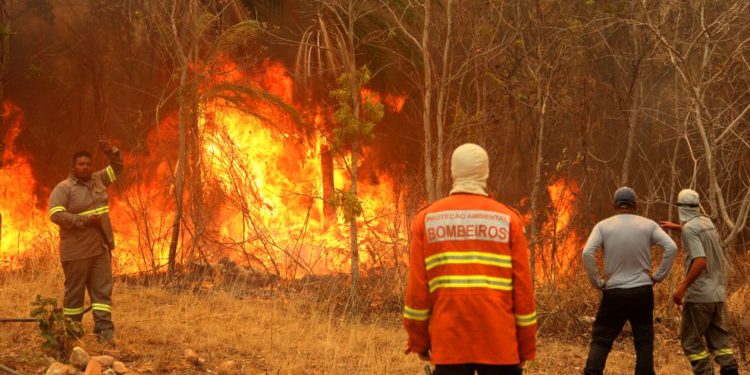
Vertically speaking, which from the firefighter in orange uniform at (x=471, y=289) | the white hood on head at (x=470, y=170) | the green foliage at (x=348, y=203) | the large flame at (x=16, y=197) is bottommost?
the firefighter in orange uniform at (x=471, y=289)

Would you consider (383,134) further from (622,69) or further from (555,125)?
(622,69)

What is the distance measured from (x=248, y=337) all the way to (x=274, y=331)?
60cm

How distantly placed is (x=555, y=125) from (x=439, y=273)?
1249 centimetres

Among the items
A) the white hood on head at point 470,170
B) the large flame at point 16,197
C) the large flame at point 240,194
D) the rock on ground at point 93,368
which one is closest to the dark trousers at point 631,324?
the white hood on head at point 470,170

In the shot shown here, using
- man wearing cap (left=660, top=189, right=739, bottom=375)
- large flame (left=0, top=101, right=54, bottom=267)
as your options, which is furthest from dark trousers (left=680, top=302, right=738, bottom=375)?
large flame (left=0, top=101, right=54, bottom=267)

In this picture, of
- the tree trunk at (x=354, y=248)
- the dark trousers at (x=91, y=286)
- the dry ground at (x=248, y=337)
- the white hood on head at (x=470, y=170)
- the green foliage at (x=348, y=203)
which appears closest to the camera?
the white hood on head at (x=470, y=170)

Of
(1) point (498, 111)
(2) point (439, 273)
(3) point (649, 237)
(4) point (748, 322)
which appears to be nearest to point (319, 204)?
(1) point (498, 111)

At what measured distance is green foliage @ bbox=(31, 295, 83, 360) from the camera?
23.1ft

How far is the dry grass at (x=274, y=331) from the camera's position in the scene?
796cm

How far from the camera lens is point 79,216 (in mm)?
7648

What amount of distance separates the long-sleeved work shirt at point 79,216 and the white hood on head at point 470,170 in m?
4.60

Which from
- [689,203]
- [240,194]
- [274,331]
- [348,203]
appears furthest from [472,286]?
[240,194]

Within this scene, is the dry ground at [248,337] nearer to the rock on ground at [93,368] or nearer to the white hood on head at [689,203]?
the rock on ground at [93,368]

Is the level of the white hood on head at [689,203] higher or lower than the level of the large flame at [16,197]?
lower
